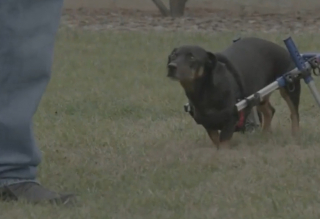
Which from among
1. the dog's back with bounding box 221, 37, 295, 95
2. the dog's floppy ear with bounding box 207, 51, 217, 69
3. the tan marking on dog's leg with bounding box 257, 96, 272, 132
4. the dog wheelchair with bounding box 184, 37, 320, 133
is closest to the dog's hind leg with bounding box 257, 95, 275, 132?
the tan marking on dog's leg with bounding box 257, 96, 272, 132

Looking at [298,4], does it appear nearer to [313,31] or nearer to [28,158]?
[313,31]

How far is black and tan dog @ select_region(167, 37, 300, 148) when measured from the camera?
4.92 m

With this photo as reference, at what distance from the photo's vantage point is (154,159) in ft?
15.6

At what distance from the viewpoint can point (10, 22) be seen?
3.67m

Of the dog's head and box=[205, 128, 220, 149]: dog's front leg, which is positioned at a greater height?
the dog's head

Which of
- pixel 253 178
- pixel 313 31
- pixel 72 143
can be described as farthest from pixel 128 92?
pixel 313 31

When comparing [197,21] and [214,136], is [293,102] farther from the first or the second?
[197,21]

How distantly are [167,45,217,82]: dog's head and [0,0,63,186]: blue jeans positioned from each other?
113cm

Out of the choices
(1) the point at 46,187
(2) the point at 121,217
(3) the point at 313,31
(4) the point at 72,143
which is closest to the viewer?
(2) the point at 121,217

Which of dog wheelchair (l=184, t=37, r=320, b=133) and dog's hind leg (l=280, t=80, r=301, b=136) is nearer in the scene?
dog wheelchair (l=184, t=37, r=320, b=133)

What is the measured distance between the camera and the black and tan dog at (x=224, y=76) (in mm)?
4918

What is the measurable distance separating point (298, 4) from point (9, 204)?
38.5 feet

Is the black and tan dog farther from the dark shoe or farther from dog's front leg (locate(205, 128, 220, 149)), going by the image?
the dark shoe

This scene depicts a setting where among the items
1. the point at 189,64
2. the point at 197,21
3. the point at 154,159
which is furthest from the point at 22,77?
the point at 197,21
